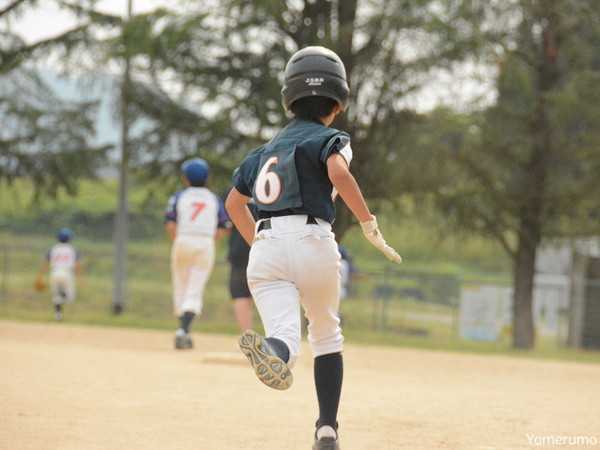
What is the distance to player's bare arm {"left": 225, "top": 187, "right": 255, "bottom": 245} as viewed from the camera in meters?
5.50

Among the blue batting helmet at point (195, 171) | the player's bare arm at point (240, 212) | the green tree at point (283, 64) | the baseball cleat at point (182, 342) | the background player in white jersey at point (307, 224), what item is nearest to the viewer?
the background player in white jersey at point (307, 224)

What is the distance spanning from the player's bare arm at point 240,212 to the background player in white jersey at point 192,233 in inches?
245

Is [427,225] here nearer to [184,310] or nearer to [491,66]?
[491,66]

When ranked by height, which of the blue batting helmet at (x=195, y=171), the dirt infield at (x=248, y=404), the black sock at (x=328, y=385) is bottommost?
the dirt infield at (x=248, y=404)

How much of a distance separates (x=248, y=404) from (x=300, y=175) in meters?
2.66

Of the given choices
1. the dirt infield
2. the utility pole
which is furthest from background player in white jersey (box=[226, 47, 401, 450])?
the utility pole

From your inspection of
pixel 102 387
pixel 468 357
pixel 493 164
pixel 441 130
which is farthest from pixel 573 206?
pixel 102 387

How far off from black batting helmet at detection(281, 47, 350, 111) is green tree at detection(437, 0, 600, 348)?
14.2 metres

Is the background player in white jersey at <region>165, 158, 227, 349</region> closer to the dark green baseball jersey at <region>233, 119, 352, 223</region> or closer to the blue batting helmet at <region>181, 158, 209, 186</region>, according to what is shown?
the blue batting helmet at <region>181, 158, 209, 186</region>

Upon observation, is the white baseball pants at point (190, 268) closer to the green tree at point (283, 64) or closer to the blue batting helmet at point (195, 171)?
the blue batting helmet at point (195, 171)

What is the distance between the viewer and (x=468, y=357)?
14.3 m

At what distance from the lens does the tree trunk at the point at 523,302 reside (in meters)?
20.8

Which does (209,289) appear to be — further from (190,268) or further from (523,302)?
(190,268)

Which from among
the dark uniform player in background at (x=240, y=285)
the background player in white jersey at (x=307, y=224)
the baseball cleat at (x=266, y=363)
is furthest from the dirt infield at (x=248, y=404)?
the baseball cleat at (x=266, y=363)
